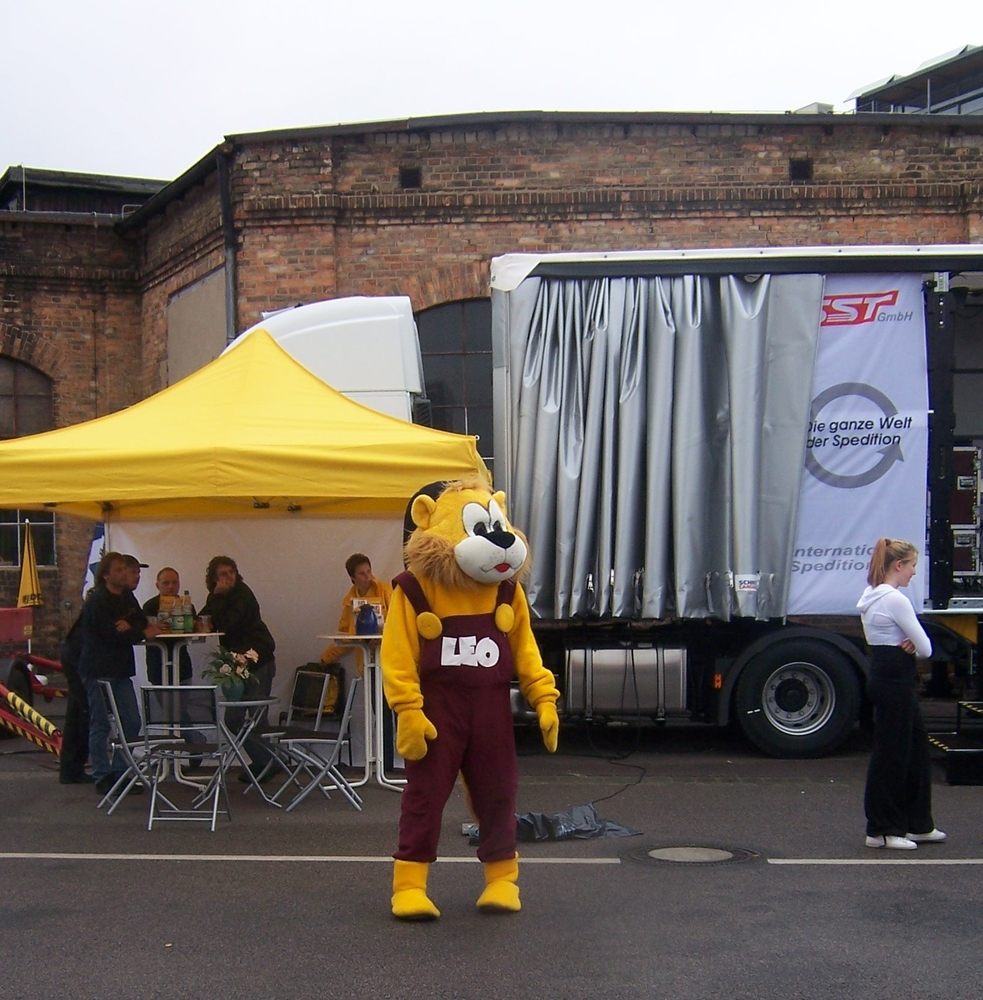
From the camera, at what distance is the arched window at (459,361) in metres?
16.6

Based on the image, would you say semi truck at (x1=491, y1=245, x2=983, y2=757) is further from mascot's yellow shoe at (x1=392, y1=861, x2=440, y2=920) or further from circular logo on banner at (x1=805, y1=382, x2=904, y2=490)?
mascot's yellow shoe at (x1=392, y1=861, x2=440, y2=920)

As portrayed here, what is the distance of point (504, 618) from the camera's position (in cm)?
657

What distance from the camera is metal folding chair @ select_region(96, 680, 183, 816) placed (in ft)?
29.0

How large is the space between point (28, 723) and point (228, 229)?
7.22m

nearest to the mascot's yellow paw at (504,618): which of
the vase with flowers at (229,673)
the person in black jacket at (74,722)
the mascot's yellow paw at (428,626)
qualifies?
the mascot's yellow paw at (428,626)

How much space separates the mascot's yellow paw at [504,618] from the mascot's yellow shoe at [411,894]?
1143 mm

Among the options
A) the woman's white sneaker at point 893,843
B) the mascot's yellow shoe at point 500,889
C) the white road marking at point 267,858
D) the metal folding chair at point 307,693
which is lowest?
the white road marking at point 267,858

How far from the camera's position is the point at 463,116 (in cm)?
1608

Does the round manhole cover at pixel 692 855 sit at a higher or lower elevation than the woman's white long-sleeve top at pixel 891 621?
lower

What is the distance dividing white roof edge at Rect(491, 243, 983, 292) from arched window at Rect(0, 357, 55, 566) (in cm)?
1066

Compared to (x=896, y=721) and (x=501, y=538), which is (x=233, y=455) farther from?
(x=896, y=721)

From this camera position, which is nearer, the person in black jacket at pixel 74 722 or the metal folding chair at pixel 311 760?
the metal folding chair at pixel 311 760

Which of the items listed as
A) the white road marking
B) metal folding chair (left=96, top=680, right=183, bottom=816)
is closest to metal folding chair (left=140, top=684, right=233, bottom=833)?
metal folding chair (left=96, top=680, right=183, bottom=816)

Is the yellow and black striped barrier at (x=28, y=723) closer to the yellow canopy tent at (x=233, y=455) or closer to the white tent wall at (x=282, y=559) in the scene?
the white tent wall at (x=282, y=559)
